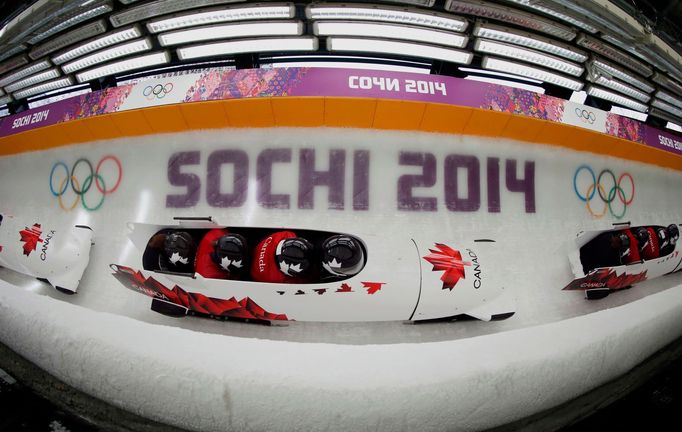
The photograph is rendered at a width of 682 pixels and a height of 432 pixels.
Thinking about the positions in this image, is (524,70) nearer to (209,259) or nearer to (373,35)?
(373,35)

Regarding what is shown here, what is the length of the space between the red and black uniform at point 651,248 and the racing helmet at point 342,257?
2.92m

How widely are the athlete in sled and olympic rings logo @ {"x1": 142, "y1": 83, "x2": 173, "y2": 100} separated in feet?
14.8

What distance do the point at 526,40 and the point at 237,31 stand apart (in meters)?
3.21

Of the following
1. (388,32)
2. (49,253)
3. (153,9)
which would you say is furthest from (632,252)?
(49,253)

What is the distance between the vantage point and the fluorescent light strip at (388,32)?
9.57 ft

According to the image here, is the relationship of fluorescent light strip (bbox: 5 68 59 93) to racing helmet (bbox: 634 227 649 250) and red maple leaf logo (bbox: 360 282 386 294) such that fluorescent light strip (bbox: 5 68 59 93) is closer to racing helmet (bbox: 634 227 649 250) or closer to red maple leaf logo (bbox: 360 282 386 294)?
red maple leaf logo (bbox: 360 282 386 294)

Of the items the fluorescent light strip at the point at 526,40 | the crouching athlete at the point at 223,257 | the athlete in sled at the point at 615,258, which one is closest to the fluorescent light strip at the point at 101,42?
the crouching athlete at the point at 223,257

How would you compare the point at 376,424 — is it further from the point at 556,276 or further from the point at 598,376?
the point at 556,276

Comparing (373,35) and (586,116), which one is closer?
(373,35)

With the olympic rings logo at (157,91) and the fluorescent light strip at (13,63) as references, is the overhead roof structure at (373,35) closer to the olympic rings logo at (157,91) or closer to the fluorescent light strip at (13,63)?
the fluorescent light strip at (13,63)

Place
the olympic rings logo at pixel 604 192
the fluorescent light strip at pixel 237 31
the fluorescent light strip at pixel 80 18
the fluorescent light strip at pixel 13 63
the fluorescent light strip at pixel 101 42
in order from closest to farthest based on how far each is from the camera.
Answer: the fluorescent light strip at pixel 80 18, the fluorescent light strip at pixel 237 31, the fluorescent light strip at pixel 101 42, the olympic rings logo at pixel 604 192, the fluorescent light strip at pixel 13 63

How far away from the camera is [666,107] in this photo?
4352 mm

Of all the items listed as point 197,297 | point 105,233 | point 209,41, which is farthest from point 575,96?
point 105,233

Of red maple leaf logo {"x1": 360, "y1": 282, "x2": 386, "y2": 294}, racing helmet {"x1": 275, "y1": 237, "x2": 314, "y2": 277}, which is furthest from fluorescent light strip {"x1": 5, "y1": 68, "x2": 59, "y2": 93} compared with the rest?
red maple leaf logo {"x1": 360, "y1": 282, "x2": 386, "y2": 294}
